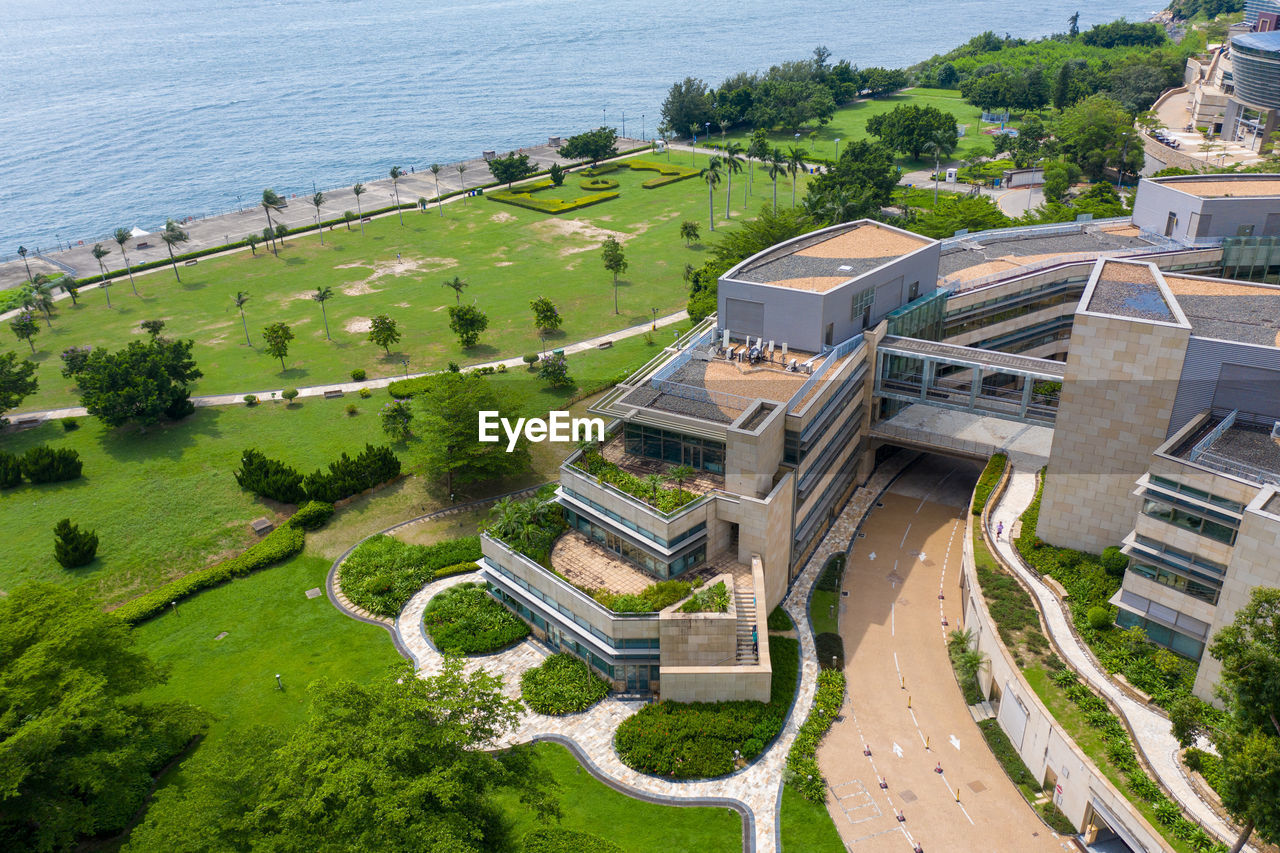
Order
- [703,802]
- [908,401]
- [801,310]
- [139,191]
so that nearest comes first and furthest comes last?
[703,802], [801,310], [908,401], [139,191]

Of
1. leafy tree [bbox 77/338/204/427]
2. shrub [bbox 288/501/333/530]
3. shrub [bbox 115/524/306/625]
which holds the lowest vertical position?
shrub [bbox 115/524/306/625]

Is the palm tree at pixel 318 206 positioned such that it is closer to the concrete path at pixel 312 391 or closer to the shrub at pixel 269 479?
the concrete path at pixel 312 391

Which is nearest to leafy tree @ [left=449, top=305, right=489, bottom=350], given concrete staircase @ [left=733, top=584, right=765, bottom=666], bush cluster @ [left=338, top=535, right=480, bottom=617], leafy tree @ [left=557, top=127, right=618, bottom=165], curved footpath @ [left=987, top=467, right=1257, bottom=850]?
bush cluster @ [left=338, top=535, right=480, bottom=617]

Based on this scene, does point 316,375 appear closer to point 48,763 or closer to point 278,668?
point 278,668

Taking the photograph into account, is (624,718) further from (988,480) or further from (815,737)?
(988,480)

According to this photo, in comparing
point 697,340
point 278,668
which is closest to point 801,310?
point 697,340

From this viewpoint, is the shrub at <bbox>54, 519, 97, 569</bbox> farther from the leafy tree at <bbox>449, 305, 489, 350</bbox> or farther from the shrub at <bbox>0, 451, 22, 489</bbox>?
the leafy tree at <bbox>449, 305, 489, 350</bbox>

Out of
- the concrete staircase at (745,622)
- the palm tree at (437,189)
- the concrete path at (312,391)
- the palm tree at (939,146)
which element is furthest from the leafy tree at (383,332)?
the palm tree at (939,146)
